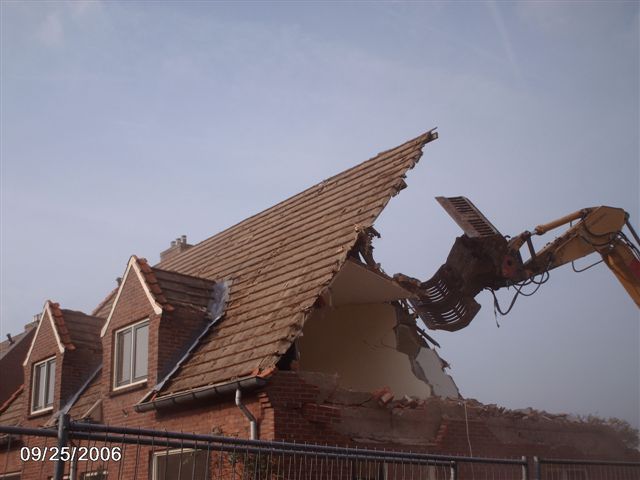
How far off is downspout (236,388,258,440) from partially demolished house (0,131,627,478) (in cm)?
5

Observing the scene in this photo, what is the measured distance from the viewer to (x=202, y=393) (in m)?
11.1

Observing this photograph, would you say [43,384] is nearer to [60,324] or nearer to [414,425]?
[60,324]

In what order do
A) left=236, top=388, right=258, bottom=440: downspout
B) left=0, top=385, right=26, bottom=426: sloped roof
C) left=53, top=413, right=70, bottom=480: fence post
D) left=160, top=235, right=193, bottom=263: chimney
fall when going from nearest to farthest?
left=53, top=413, right=70, bottom=480: fence post → left=236, top=388, right=258, bottom=440: downspout → left=0, top=385, right=26, bottom=426: sloped roof → left=160, top=235, right=193, bottom=263: chimney

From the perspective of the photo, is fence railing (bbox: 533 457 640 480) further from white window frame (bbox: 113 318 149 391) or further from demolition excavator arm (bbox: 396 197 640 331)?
white window frame (bbox: 113 318 149 391)

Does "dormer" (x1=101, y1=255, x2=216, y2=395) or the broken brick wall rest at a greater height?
"dormer" (x1=101, y1=255, x2=216, y2=395)

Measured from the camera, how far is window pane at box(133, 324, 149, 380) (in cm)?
1369

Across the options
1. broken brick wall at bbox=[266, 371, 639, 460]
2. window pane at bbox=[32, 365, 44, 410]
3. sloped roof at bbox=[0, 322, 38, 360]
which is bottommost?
broken brick wall at bbox=[266, 371, 639, 460]

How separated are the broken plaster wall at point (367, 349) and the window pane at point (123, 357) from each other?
342 centimetres

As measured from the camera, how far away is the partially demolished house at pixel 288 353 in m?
10.8

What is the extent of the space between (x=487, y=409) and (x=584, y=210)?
14.6 feet

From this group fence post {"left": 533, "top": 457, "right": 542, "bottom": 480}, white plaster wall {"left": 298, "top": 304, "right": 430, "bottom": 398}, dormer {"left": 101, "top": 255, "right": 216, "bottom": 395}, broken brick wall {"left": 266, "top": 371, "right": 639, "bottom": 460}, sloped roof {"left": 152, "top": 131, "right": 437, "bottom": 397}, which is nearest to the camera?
fence post {"left": 533, "top": 457, "right": 542, "bottom": 480}

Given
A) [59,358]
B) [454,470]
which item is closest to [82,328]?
[59,358]

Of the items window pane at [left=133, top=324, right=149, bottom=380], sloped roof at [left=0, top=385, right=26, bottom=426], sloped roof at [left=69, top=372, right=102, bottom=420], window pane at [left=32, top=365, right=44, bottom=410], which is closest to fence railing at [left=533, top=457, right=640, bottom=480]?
window pane at [left=133, top=324, right=149, bottom=380]

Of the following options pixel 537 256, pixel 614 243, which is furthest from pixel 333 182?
pixel 614 243
